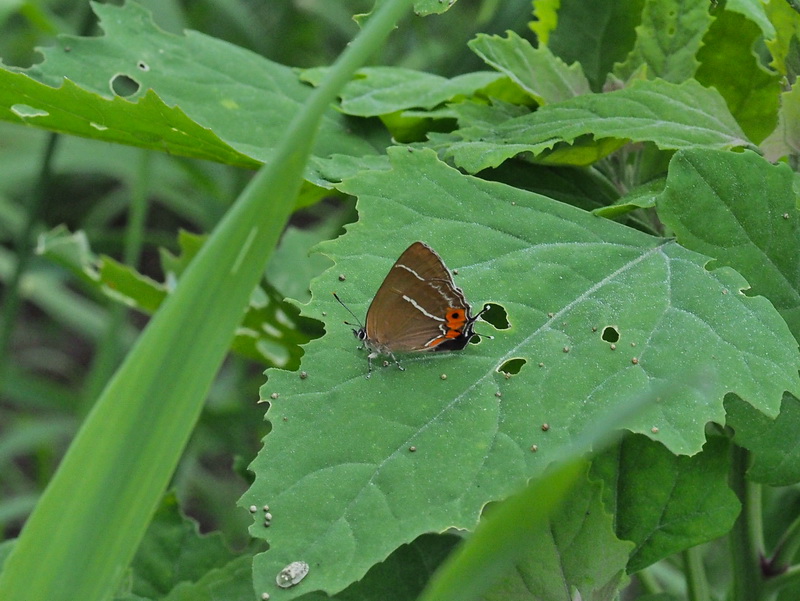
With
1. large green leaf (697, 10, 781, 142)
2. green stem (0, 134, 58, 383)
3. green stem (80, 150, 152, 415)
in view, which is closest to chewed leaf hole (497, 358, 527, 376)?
large green leaf (697, 10, 781, 142)

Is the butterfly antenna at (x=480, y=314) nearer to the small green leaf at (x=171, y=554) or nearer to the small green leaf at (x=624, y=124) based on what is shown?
the small green leaf at (x=624, y=124)

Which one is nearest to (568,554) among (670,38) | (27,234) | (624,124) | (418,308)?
(418,308)

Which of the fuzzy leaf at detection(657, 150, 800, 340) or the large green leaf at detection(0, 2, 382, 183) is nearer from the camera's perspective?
the fuzzy leaf at detection(657, 150, 800, 340)

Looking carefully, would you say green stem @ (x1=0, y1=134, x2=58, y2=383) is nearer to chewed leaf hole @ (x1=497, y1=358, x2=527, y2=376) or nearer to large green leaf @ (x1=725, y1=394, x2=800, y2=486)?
chewed leaf hole @ (x1=497, y1=358, x2=527, y2=376)

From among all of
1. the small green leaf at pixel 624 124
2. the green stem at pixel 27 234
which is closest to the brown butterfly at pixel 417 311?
the small green leaf at pixel 624 124

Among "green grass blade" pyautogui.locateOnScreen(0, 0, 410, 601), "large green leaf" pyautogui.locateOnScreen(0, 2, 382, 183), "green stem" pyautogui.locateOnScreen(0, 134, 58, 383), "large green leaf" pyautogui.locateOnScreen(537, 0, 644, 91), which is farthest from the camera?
"green stem" pyautogui.locateOnScreen(0, 134, 58, 383)

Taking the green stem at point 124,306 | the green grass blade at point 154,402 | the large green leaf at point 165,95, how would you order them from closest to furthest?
the green grass blade at point 154,402 → the large green leaf at point 165,95 → the green stem at point 124,306

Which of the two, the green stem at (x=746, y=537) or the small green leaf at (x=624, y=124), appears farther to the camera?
the green stem at (x=746, y=537)

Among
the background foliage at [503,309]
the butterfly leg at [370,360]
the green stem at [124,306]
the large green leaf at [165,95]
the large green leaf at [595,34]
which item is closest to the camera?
the background foliage at [503,309]
